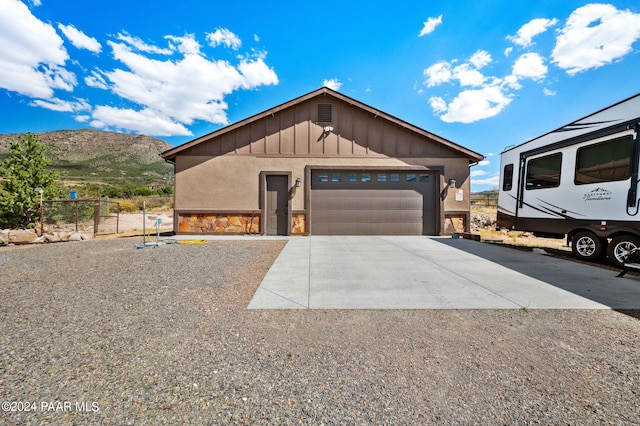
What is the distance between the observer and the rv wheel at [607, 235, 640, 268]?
544cm

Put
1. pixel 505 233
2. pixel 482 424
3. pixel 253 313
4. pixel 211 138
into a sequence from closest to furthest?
pixel 482 424 → pixel 253 313 → pixel 211 138 → pixel 505 233

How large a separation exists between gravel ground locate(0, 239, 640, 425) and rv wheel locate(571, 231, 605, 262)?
4.01m

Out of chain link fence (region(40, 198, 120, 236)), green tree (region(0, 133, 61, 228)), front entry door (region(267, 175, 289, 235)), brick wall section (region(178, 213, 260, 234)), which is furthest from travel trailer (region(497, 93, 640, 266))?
green tree (region(0, 133, 61, 228))

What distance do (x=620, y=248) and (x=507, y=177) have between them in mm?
3522

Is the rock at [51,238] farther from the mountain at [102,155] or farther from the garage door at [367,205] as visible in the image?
the mountain at [102,155]

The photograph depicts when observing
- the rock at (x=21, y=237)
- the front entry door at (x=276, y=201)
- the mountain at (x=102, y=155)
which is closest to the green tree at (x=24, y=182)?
the rock at (x=21, y=237)

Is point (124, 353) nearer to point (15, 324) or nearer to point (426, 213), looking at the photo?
point (15, 324)

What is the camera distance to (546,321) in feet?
9.78

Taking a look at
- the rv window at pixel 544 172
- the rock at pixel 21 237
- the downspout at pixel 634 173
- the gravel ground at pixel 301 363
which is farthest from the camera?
the rock at pixel 21 237

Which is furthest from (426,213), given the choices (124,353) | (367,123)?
(124,353)

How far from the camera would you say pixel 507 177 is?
8562 millimetres

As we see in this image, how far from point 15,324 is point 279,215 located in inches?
321

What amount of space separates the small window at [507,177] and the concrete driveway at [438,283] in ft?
8.89

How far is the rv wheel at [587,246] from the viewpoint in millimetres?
6043
